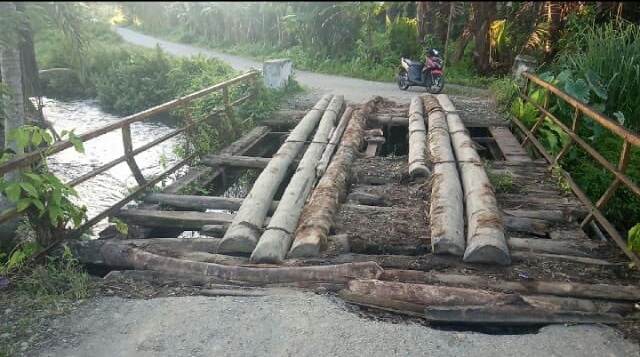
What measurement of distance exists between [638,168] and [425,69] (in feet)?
18.7

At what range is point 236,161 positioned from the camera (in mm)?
6609

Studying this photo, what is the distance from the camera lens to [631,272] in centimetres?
368

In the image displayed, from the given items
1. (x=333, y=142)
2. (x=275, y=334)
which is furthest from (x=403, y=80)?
(x=275, y=334)

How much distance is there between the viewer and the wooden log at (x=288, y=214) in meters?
3.90

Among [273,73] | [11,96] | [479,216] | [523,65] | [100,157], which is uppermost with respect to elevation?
[523,65]

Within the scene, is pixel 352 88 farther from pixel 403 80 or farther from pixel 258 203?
pixel 258 203

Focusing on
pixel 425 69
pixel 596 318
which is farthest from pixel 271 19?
pixel 596 318

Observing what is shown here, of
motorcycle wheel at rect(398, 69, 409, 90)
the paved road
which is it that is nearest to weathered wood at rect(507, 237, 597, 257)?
the paved road

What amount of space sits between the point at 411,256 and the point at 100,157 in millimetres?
8171

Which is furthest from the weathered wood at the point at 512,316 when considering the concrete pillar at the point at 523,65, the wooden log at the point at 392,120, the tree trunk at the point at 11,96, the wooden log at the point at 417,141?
the concrete pillar at the point at 523,65

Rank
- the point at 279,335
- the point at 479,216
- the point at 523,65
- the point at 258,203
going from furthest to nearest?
the point at 523,65
the point at 258,203
the point at 479,216
the point at 279,335

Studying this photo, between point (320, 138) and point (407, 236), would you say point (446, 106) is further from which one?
point (407, 236)

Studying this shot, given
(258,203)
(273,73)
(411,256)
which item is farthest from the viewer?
(273,73)

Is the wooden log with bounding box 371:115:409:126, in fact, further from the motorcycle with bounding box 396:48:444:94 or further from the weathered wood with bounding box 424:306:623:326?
the weathered wood with bounding box 424:306:623:326
